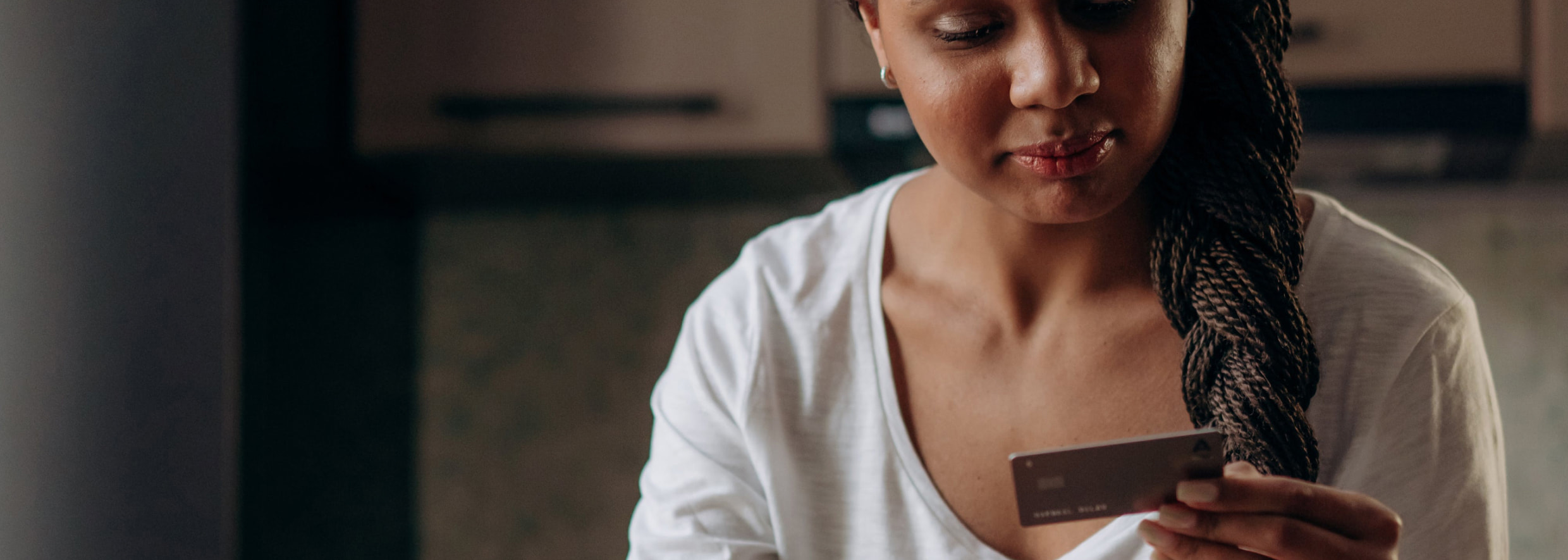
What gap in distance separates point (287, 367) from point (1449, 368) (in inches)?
41.4

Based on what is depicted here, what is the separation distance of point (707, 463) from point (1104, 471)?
1.24 ft

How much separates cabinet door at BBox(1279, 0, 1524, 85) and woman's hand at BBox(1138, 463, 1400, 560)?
2.41 feet

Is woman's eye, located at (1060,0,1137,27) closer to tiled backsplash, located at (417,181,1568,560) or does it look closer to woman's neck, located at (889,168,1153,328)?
woman's neck, located at (889,168,1153,328)

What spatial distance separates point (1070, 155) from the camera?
2.16 ft

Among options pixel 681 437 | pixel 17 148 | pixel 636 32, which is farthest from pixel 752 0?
pixel 17 148

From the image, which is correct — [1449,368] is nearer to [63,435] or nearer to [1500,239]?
[1500,239]

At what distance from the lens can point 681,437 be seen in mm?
856

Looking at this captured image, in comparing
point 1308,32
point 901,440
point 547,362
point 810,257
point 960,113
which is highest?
point 1308,32

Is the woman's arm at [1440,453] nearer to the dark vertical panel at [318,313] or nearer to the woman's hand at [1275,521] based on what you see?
the woman's hand at [1275,521]

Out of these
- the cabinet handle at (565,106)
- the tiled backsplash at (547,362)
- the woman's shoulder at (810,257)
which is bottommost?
the tiled backsplash at (547,362)

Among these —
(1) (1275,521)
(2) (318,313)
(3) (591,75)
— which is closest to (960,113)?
(1) (1275,521)

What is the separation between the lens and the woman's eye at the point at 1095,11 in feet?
2.09

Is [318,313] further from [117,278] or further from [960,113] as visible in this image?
[960,113]

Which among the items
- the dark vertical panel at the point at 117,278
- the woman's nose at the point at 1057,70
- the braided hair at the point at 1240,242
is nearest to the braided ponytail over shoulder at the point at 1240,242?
the braided hair at the point at 1240,242
